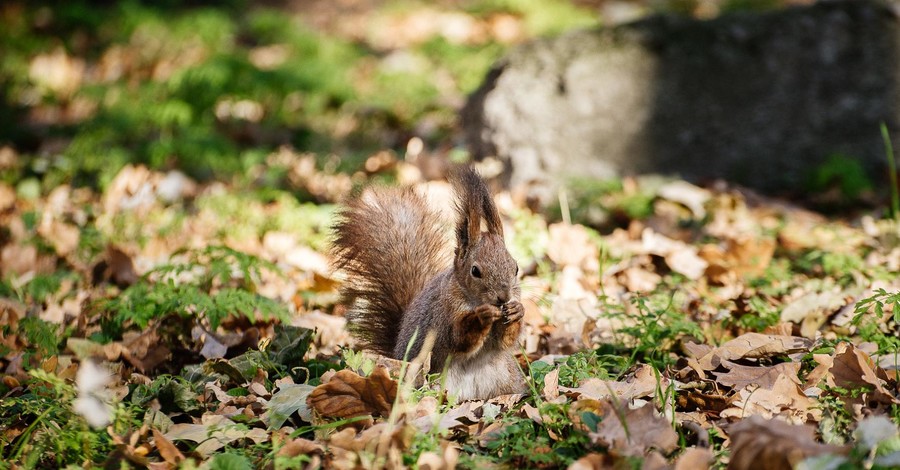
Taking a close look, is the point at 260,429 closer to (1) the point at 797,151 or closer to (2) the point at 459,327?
(2) the point at 459,327

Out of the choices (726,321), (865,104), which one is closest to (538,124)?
(865,104)

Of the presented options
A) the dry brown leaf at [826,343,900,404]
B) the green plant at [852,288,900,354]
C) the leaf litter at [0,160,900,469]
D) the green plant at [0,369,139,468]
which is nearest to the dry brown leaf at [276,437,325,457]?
the leaf litter at [0,160,900,469]

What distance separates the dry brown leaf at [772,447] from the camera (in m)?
1.69

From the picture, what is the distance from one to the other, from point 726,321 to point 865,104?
308 cm

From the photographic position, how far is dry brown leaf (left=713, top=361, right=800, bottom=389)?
2.28 meters

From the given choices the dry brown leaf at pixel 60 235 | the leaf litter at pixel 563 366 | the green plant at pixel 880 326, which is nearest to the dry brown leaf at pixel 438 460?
the leaf litter at pixel 563 366

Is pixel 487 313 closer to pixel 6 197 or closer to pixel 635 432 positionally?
pixel 635 432

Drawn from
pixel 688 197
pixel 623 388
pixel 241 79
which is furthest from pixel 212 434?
pixel 241 79

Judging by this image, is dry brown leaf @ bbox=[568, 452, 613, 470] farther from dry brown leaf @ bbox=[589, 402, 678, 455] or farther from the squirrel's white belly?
the squirrel's white belly

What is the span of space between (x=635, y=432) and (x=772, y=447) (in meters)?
0.32

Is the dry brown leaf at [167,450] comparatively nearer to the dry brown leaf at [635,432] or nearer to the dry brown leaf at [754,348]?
the dry brown leaf at [635,432]

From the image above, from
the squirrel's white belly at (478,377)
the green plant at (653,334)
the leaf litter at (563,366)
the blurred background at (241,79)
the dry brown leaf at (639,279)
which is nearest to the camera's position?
the leaf litter at (563,366)

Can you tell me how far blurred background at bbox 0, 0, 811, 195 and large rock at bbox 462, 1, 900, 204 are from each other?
59cm

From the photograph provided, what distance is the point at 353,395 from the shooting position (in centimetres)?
219
